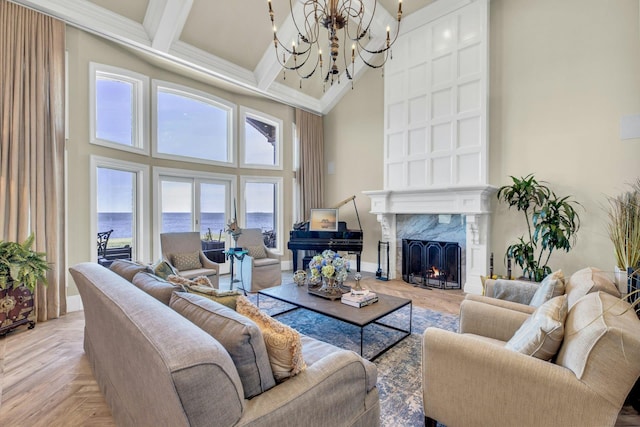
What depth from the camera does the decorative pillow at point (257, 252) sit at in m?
4.86

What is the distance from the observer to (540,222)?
3688mm

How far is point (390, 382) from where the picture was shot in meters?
2.20

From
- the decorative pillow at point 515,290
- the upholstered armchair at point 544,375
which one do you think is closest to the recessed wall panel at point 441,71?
the decorative pillow at point 515,290

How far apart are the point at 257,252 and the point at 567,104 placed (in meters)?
4.93

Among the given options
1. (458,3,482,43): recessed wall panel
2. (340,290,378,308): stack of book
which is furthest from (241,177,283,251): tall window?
(458,3,482,43): recessed wall panel

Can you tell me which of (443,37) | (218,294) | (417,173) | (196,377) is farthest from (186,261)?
(443,37)

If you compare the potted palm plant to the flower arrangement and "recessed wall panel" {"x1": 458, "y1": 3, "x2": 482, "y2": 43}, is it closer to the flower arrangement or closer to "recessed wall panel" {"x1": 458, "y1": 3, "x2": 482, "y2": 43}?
the flower arrangement

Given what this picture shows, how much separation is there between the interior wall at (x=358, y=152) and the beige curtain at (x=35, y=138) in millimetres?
4652

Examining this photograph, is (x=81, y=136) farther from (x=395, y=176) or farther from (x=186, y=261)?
(x=395, y=176)

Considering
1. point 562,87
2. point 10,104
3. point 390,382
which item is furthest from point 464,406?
point 10,104

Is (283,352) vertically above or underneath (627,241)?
underneath

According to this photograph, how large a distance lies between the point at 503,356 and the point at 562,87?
4262 mm

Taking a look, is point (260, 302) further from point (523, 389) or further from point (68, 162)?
point (523, 389)

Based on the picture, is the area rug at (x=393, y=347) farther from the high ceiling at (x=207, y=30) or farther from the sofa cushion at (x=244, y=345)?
the high ceiling at (x=207, y=30)
